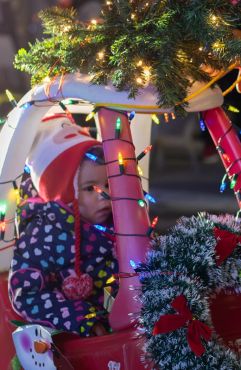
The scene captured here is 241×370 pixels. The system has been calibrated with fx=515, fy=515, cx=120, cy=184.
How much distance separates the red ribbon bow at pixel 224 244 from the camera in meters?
0.75

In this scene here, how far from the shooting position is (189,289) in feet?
2.32

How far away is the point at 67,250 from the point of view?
1.04m

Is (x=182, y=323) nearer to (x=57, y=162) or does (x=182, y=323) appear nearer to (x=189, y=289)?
(x=189, y=289)

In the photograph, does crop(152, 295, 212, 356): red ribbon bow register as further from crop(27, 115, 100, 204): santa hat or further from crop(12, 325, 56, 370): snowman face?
crop(27, 115, 100, 204): santa hat

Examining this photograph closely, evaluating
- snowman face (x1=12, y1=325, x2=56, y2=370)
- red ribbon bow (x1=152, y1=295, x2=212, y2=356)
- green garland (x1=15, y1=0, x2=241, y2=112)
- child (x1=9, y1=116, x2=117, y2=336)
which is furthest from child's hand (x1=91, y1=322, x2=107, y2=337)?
green garland (x1=15, y1=0, x2=241, y2=112)

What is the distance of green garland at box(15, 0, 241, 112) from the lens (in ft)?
2.48

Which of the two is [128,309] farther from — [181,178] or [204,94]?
[181,178]

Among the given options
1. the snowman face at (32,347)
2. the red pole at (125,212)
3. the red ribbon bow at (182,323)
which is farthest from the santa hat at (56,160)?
the red ribbon bow at (182,323)

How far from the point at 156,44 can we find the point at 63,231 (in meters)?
0.46

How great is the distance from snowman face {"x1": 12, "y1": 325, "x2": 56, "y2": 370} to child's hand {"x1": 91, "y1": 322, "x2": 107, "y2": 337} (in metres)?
0.13

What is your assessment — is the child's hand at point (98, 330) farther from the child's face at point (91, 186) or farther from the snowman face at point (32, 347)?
the child's face at point (91, 186)

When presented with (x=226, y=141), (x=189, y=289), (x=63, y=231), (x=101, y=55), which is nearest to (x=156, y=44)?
(x=101, y=55)

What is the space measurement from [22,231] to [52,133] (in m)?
0.22

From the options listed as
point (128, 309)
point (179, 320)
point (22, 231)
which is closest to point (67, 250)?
point (22, 231)
